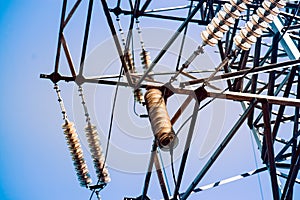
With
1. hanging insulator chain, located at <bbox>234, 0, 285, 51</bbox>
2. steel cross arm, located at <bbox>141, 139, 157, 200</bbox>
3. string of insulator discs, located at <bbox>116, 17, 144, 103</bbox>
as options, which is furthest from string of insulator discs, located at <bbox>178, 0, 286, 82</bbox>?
string of insulator discs, located at <bbox>116, 17, 144, 103</bbox>

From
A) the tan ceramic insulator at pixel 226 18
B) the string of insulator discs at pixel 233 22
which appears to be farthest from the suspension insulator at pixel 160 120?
the tan ceramic insulator at pixel 226 18

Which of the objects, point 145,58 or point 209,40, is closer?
point 209,40

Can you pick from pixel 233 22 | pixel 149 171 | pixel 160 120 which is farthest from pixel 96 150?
pixel 233 22

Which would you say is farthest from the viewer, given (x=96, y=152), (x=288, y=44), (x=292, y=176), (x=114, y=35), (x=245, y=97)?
(x=288, y=44)

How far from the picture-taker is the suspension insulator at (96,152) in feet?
28.8

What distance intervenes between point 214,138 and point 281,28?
2.72 m

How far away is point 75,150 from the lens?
8.85m

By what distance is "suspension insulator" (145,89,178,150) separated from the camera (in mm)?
6594

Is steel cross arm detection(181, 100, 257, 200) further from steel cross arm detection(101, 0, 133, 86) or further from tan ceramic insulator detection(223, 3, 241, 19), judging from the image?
steel cross arm detection(101, 0, 133, 86)

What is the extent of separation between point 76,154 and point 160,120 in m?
2.69

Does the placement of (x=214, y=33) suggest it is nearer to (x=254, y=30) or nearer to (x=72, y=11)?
(x=254, y=30)

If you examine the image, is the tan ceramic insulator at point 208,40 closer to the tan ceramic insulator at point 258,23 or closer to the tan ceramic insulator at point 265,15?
the tan ceramic insulator at point 258,23

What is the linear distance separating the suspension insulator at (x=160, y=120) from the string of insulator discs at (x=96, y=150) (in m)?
1.96

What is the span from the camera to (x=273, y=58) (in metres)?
9.24
